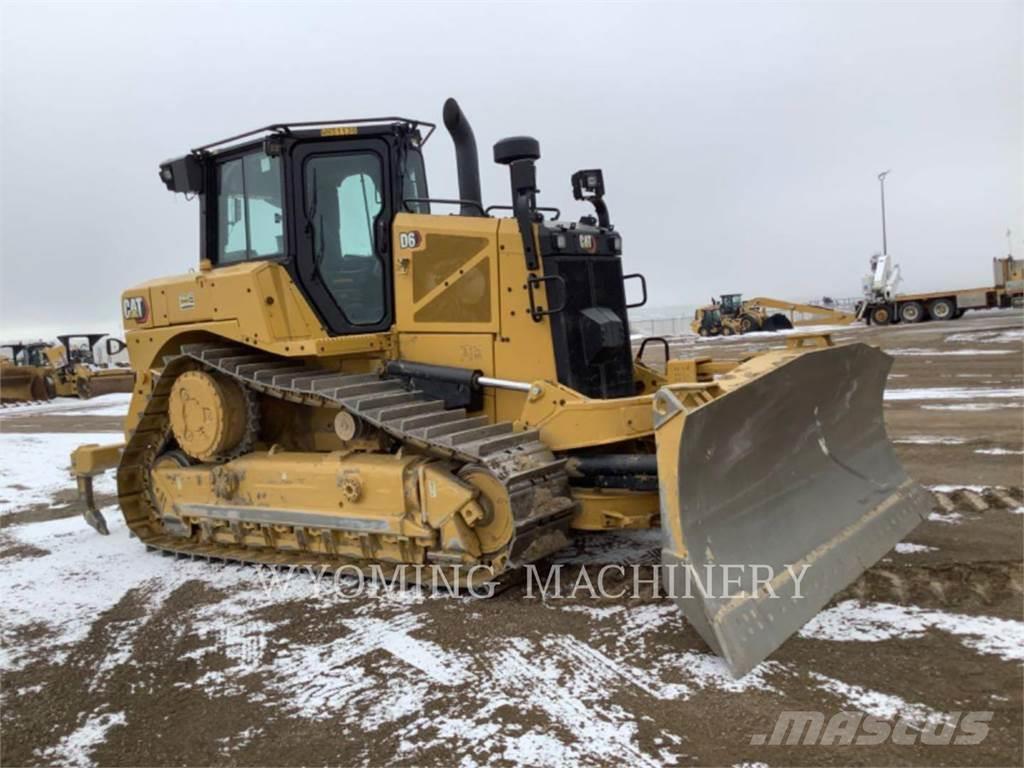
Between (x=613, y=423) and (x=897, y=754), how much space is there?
7.81ft

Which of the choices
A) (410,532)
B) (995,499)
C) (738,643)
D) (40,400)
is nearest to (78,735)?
(410,532)

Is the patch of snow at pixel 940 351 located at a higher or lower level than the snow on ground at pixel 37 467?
higher

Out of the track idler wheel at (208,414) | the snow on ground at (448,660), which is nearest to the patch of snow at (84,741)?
the snow on ground at (448,660)

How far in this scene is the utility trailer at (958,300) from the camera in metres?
34.0

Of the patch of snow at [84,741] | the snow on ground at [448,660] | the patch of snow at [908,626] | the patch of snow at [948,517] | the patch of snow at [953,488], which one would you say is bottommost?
the patch of snow at [84,741]

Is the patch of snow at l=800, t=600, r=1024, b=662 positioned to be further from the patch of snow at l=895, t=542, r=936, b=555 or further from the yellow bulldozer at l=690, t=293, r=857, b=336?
the yellow bulldozer at l=690, t=293, r=857, b=336

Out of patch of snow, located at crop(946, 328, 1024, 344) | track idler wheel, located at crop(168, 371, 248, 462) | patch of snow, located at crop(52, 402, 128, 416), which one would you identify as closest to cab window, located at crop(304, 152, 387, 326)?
track idler wheel, located at crop(168, 371, 248, 462)

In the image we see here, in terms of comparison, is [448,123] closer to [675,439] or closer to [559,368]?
[559,368]

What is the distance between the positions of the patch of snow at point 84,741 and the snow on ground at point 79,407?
17.1 metres

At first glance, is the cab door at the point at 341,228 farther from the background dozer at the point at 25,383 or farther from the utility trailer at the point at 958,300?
the utility trailer at the point at 958,300

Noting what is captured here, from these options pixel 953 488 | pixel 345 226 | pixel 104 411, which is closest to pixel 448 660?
pixel 345 226

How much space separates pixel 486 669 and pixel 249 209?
414cm

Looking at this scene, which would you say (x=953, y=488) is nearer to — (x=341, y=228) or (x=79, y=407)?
(x=341, y=228)

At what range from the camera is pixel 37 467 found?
11.3 metres
